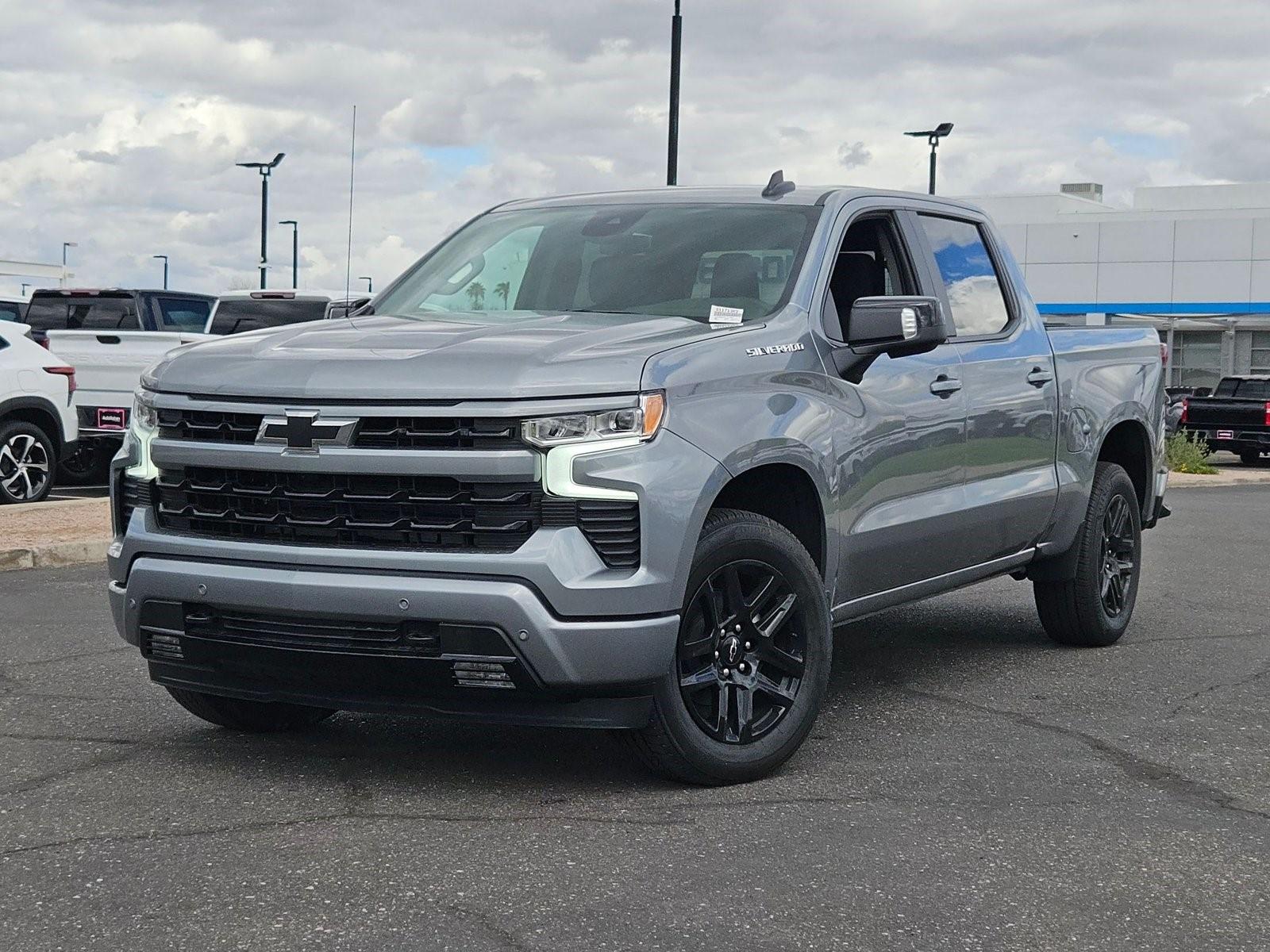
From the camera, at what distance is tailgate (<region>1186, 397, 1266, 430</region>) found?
28469mm

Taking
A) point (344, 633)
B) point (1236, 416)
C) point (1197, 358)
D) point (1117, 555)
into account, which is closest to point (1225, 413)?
point (1236, 416)

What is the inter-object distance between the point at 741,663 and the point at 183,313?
13873mm

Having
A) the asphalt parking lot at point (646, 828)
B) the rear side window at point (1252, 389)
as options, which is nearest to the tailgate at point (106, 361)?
the asphalt parking lot at point (646, 828)

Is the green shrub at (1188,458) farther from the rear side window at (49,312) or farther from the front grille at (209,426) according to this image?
the front grille at (209,426)

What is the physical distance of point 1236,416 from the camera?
28.7 metres

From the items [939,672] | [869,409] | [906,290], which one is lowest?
[939,672]

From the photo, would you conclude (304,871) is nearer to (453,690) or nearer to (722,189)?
(453,690)

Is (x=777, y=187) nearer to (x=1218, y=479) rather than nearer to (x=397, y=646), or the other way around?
(x=397, y=646)

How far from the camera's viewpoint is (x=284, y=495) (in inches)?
204

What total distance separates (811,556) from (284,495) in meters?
1.84

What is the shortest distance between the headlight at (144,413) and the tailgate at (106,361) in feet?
34.9

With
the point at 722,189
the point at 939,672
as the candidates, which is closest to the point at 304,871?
the point at 722,189

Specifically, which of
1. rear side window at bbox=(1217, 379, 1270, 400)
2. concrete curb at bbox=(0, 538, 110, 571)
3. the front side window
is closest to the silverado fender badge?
concrete curb at bbox=(0, 538, 110, 571)

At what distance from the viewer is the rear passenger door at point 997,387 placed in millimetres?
7027
